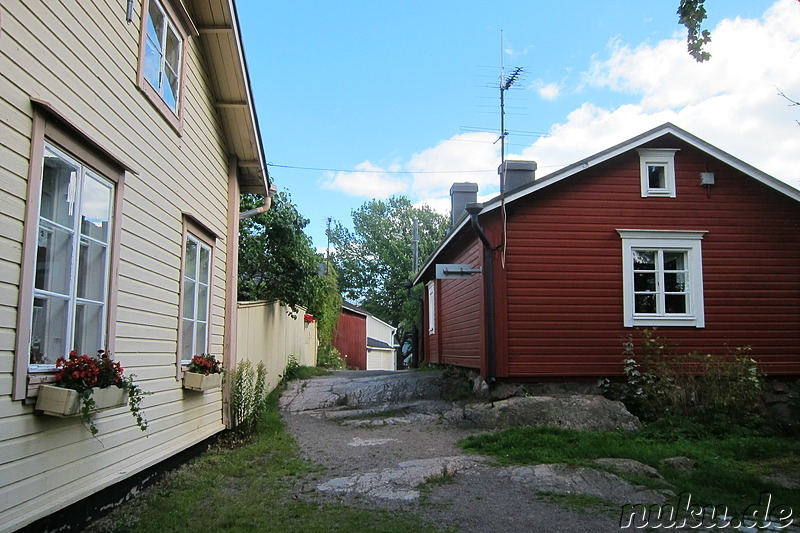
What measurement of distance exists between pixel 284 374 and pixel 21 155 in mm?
12541

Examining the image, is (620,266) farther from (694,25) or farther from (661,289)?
→ (694,25)

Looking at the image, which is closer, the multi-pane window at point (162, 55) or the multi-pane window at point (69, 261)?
the multi-pane window at point (69, 261)

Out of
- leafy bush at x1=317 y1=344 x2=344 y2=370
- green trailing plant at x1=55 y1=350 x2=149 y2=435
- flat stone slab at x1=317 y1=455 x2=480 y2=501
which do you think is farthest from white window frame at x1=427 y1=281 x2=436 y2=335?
green trailing plant at x1=55 y1=350 x2=149 y2=435

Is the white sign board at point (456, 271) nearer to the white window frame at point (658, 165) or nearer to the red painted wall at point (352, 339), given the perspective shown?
the white window frame at point (658, 165)

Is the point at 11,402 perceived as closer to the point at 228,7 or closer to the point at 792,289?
the point at 228,7

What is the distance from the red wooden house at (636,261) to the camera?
1186cm

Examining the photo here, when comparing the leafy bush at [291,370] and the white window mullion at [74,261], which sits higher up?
the white window mullion at [74,261]

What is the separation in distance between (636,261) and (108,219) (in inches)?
380

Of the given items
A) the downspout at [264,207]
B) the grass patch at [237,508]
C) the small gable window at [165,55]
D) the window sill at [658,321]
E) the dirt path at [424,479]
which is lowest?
the dirt path at [424,479]

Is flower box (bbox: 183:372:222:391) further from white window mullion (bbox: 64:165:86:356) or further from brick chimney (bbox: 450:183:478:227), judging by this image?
brick chimney (bbox: 450:183:478:227)

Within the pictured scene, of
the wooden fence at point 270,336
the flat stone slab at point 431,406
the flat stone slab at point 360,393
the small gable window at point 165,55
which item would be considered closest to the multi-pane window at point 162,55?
the small gable window at point 165,55

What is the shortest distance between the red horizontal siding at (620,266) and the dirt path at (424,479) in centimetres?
266

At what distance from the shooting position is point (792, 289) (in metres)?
12.4

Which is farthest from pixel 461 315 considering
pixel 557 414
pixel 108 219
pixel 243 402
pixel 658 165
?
pixel 108 219
